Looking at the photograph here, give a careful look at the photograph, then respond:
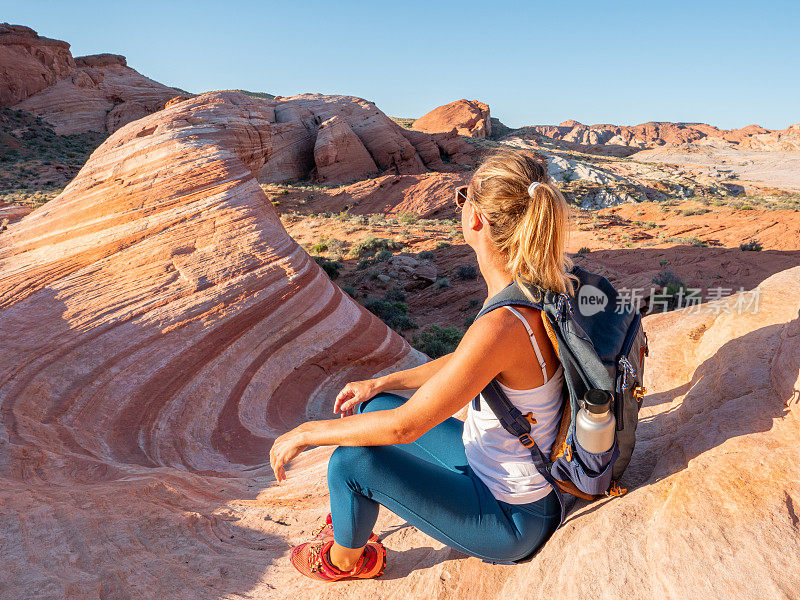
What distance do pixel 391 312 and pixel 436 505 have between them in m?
9.65

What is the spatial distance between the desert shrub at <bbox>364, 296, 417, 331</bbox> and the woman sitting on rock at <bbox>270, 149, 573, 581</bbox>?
28.9ft

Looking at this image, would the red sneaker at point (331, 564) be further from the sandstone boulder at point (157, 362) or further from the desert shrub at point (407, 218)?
the desert shrub at point (407, 218)

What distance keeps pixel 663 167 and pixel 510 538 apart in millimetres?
52923

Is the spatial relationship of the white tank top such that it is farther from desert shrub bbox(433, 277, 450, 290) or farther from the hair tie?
desert shrub bbox(433, 277, 450, 290)

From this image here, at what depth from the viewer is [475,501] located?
1985mm

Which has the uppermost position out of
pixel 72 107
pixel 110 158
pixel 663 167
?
pixel 72 107

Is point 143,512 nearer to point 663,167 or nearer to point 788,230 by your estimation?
point 788,230

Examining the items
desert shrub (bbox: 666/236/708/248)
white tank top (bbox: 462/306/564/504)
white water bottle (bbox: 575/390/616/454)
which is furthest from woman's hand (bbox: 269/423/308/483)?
desert shrub (bbox: 666/236/708/248)

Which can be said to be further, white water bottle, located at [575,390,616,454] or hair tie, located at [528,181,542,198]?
hair tie, located at [528,181,542,198]

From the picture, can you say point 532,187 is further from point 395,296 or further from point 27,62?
point 27,62

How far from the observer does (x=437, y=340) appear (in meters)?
9.88

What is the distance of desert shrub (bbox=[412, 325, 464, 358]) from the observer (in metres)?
9.59

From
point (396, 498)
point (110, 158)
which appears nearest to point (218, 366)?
point (110, 158)

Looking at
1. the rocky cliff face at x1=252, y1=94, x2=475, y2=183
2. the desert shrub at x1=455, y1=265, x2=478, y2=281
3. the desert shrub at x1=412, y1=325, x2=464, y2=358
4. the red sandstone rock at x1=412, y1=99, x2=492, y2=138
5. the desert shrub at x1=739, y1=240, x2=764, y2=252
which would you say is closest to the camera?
the desert shrub at x1=412, y1=325, x2=464, y2=358
